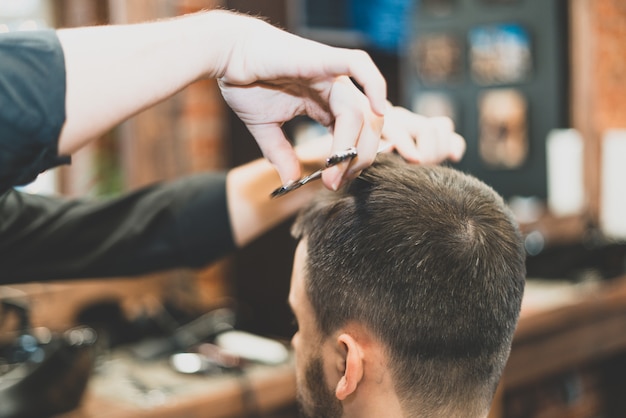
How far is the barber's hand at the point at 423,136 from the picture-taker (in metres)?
1.38

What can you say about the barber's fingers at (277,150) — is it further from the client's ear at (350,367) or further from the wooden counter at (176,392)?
the wooden counter at (176,392)

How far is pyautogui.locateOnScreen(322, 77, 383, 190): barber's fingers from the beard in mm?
360

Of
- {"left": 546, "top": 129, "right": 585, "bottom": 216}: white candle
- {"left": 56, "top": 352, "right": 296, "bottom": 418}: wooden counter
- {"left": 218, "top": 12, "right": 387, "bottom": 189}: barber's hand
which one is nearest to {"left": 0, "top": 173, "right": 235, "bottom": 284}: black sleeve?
{"left": 56, "top": 352, "right": 296, "bottom": 418}: wooden counter

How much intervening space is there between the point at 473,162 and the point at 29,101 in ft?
16.4

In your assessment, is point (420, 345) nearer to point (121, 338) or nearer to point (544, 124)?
point (121, 338)

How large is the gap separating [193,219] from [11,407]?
0.65m

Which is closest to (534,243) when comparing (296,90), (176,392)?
(176,392)

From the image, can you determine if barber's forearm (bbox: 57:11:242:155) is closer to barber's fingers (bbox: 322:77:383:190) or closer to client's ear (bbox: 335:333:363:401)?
barber's fingers (bbox: 322:77:383:190)

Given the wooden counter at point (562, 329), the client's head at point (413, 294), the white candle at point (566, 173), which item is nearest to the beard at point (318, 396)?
the client's head at point (413, 294)

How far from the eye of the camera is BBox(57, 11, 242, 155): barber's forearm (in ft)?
3.07

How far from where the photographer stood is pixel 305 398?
1.36 meters

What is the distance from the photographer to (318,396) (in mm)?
1327

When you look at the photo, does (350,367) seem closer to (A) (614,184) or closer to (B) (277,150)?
(B) (277,150)

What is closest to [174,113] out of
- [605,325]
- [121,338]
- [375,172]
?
[121,338]
